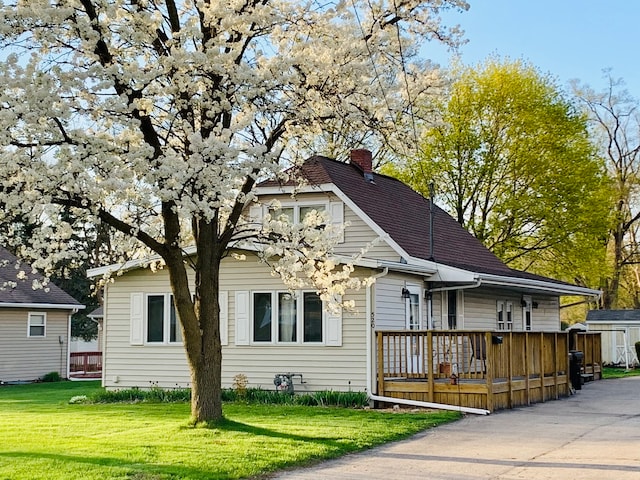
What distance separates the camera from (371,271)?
17047mm

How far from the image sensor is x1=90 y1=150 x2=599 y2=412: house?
671 inches

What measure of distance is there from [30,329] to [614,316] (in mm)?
22020

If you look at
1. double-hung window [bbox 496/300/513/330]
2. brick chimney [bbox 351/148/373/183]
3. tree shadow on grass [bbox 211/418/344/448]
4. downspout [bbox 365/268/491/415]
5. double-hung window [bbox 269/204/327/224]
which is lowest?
tree shadow on grass [bbox 211/418/344/448]

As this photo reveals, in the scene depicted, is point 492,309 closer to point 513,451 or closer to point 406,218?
point 406,218

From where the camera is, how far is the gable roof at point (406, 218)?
19.8 meters

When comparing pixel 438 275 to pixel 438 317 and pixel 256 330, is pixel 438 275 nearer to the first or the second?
pixel 438 317

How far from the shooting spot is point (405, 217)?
22.2 meters

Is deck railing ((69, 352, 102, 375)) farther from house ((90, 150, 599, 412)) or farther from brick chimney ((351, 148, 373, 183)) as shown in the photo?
brick chimney ((351, 148, 373, 183))

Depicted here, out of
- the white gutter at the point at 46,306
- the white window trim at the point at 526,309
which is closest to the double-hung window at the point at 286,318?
the white window trim at the point at 526,309

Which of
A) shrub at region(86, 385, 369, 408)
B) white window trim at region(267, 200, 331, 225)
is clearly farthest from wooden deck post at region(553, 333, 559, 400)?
white window trim at region(267, 200, 331, 225)

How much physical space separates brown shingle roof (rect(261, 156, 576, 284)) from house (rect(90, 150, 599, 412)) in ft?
0.23

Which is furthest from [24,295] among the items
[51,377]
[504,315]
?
[504,315]

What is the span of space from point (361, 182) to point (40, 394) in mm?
9797

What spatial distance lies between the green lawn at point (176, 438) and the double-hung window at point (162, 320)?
6.88 ft
